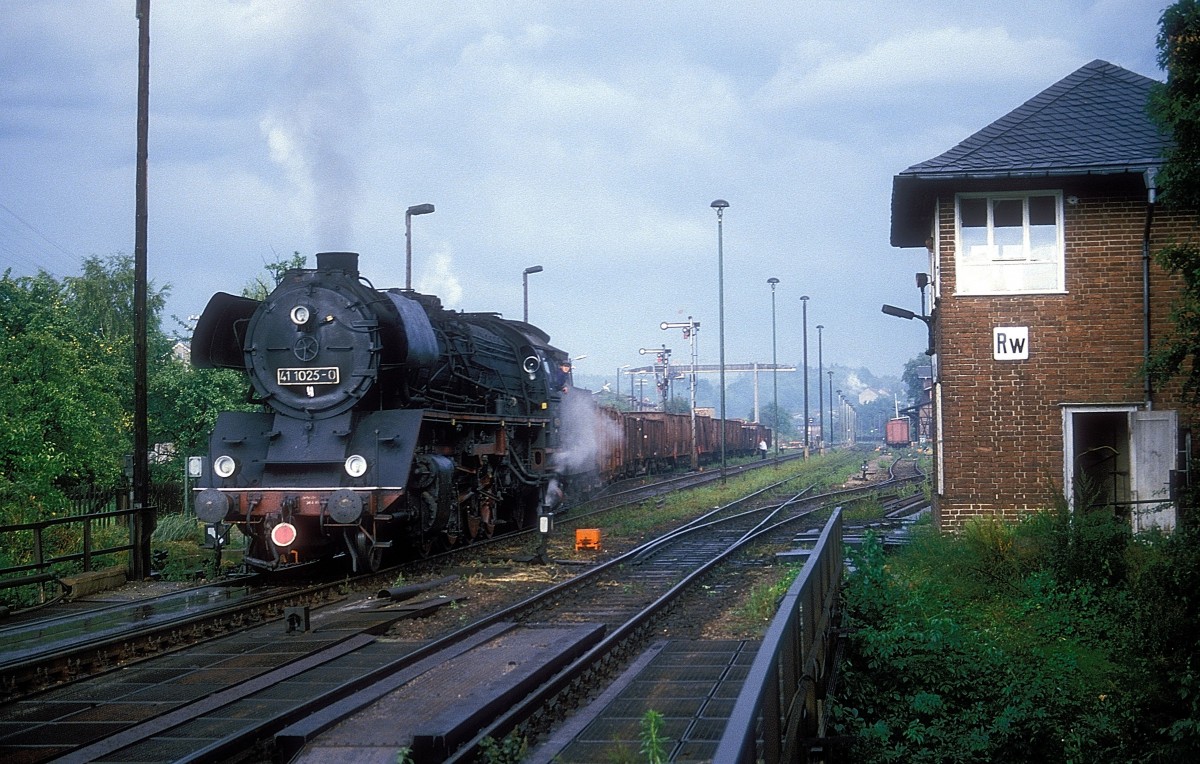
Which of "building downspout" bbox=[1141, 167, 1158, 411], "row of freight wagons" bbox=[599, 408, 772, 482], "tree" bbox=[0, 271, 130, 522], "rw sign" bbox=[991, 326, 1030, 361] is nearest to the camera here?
"building downspout" bbox=[1141, 167, 1158, 411]

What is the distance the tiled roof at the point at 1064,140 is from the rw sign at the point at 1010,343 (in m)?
1.93

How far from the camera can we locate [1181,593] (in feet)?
27.0

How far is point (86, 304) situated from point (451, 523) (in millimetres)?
32607

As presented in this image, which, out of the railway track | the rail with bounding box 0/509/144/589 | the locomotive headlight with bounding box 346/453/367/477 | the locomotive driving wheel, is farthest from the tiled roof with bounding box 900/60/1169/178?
the rail with bounding box 0/509/144/589

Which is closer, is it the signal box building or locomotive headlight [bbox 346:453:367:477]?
locomotive headlight [bbox 346:453:367:477]

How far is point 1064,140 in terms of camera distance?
523 inches

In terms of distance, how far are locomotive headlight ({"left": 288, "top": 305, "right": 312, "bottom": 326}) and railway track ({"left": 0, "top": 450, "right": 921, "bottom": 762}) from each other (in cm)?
383

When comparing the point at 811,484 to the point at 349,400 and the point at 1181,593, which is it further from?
the point at 1181,593

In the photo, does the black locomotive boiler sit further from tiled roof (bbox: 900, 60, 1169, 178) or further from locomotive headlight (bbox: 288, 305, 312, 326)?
tiled roof (bbox: 900, 60, 1169, 178)

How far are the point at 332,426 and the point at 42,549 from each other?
3.51 m

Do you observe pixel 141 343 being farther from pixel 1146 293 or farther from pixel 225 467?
pixel 1146 293

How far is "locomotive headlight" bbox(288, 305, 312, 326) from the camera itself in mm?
13289

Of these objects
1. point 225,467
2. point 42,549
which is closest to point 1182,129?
point 225,467

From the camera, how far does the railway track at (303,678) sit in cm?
639
